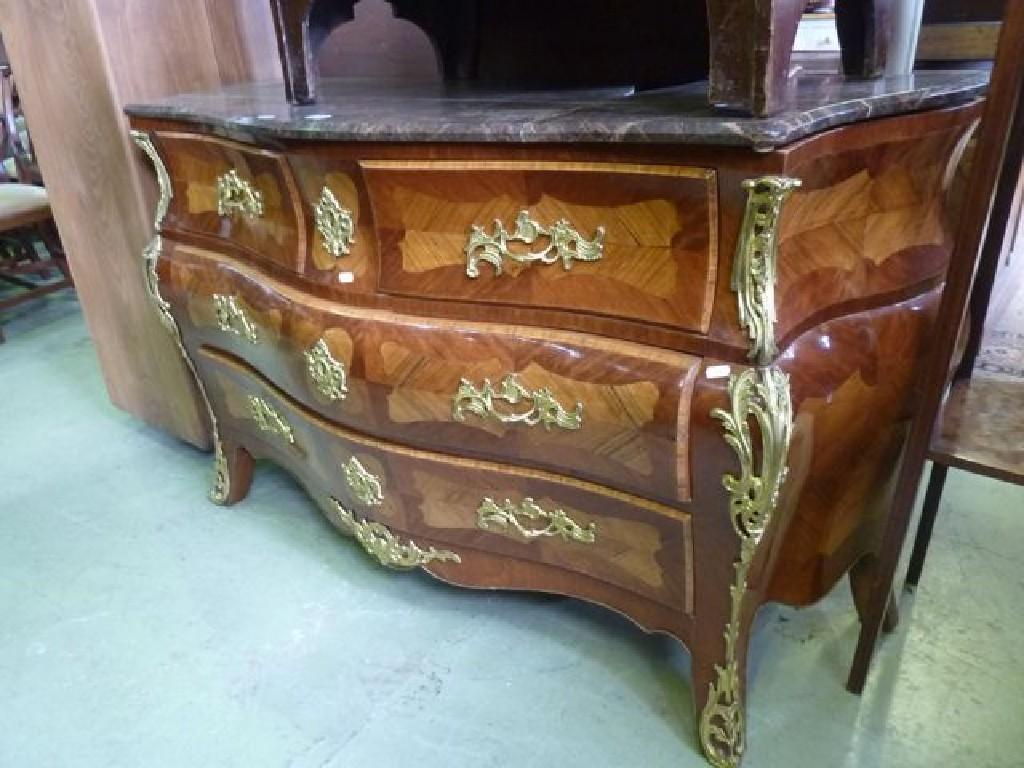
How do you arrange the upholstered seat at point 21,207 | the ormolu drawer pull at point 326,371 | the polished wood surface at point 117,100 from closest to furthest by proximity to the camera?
the ormolu drawer pull at point 326,371
the polished wood surface at point 117,100
the upholstered seat at point 21,207

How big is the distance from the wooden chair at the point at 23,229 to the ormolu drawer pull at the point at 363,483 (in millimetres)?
2529

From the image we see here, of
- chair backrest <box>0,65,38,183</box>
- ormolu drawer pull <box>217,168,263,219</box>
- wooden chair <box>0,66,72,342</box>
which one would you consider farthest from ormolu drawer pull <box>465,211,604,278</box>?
chair backrest <box>0,65,38,183</box>

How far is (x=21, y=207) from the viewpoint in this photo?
302cm

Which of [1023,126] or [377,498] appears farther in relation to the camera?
[377,498]

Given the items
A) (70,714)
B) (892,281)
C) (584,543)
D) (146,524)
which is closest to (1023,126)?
(892,281)

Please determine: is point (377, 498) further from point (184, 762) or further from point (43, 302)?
point (43, 302)

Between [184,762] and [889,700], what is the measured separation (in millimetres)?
1165

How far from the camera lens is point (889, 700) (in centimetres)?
122

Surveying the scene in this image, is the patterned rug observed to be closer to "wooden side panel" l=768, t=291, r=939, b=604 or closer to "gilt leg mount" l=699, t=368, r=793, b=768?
"wooden side panel" l=768, t=291, r=939, b=604

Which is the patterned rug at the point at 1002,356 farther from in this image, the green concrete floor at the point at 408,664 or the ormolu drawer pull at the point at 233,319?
the ormolu drawer pull at the point at 233,319

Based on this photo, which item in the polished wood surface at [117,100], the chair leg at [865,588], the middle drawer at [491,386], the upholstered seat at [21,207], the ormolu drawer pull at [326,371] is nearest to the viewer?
the middle drawer at [491,386]

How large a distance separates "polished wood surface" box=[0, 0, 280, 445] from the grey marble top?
0.42 m

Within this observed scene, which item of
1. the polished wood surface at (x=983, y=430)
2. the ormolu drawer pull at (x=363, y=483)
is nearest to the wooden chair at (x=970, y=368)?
the polished wood surface at (x=983, y=430)

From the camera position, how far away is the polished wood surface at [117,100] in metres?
1.65
